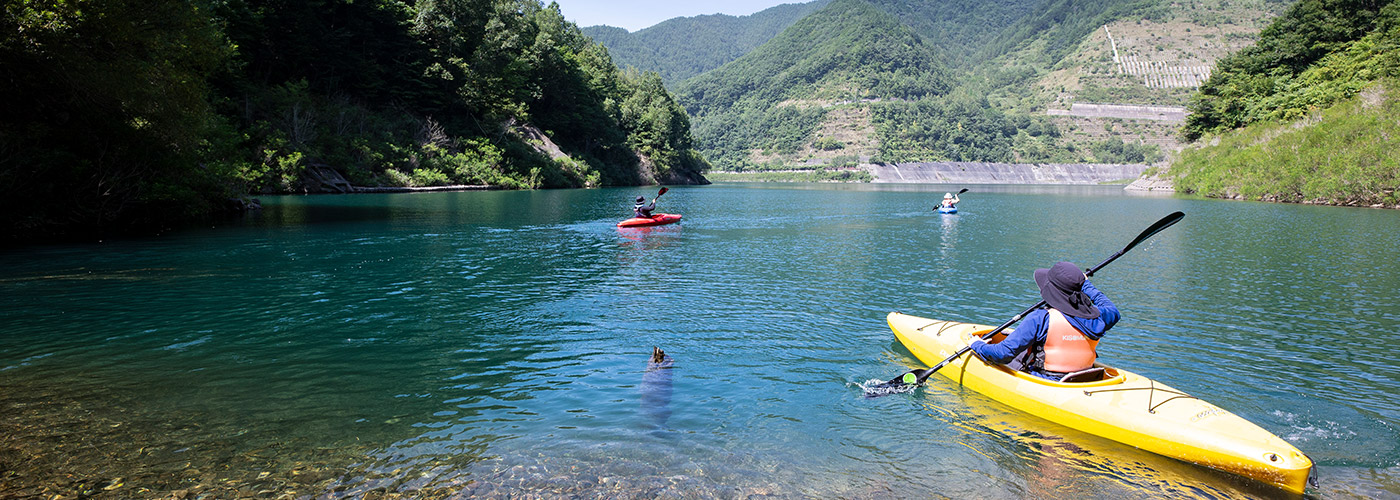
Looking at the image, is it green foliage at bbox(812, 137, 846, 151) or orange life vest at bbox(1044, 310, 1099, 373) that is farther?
green foliage at bbox(812, 137, 846, 151)

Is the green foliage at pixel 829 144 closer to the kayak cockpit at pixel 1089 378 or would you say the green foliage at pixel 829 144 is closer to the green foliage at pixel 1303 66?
the green foliage at pixel 1303 66

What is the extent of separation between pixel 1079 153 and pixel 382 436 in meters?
213

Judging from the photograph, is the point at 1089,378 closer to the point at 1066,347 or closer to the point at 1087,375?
the point at 1087,375

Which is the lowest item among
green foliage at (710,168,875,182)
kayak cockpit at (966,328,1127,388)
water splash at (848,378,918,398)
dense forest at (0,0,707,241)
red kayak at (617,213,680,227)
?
water splash at (848,378,918,398)

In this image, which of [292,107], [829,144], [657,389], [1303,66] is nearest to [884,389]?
[657,389]

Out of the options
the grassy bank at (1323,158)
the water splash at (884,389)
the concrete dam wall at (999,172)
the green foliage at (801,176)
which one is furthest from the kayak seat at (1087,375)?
the concrete dam wall at (999,172)

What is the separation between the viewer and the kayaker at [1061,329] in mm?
8095

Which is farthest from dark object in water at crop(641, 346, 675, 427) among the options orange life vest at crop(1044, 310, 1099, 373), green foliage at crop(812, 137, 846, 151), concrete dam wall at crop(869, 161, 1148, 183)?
green foliage at crop(812, 137, 846, 151)

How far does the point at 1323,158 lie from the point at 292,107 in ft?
233

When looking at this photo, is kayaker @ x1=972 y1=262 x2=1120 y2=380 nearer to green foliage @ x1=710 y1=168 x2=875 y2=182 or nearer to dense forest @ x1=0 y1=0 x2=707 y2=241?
dense forest @ x1=0 y1=0 x2=707 y2=241

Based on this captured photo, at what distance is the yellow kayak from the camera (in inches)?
262

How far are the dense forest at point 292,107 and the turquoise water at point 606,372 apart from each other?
4309 mm

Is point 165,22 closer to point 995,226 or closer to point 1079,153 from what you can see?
point 995,226

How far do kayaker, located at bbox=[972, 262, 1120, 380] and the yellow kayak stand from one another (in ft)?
0.81
